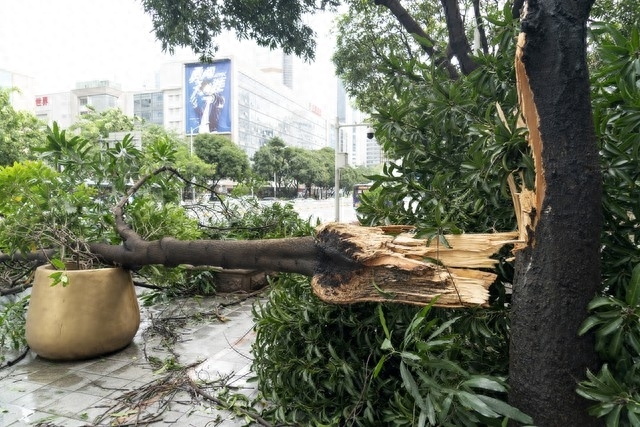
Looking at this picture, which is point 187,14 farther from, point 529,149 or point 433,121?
point 529,149

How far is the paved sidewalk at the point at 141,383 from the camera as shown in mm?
2867

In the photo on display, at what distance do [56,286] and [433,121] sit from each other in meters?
3.30

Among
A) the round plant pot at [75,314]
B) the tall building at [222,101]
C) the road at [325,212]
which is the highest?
the tall building at [222,101]

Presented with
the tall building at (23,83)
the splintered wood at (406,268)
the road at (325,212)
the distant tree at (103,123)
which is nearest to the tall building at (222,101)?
the tall building at (23,83)

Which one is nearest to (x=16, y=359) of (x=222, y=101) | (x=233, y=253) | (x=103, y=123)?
(x=233, y=253)

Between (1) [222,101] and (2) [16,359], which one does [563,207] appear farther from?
(1) [222,101]

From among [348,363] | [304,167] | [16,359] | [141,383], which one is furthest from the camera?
[304,167]

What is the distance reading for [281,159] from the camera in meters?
51.6

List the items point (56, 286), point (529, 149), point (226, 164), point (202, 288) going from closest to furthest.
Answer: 1. point (529, 149)
2. point (56, 286)
3. point (202, 288)
4. point (226, 164)

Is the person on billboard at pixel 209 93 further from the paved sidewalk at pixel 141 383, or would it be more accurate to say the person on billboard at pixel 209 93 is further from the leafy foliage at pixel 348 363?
the leafy foliage at pixel 348 363

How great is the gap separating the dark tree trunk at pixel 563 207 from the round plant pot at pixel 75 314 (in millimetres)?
3466

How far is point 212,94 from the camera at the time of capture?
2739 inches

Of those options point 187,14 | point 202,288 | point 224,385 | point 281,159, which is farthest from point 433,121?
point 281,159

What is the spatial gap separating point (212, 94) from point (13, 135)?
51877mm
